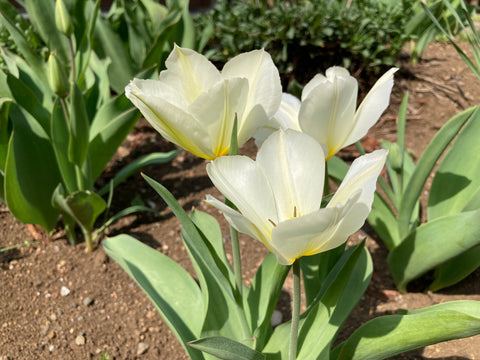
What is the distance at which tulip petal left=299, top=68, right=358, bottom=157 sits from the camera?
3.03 ft

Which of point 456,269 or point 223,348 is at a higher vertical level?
point 223,348

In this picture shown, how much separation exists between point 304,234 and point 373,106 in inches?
13.0

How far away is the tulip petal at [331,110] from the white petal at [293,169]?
0.35 ft

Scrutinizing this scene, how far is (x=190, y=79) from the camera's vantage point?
94 centimetres

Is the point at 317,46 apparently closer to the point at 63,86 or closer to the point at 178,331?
the point at 63,86

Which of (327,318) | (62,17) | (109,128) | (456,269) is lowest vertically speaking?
(456,269)

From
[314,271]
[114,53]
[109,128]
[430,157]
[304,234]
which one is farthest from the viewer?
[114,53]

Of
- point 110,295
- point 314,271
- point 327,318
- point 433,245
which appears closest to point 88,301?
point 110,295

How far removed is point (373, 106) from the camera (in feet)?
3.14

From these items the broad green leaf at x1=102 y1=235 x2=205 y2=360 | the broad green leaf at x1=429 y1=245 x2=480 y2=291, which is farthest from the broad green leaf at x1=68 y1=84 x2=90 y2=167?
the broad green leaf at x1=429 y1=245 x2=480 y2=291

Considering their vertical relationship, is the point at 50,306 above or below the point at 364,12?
below

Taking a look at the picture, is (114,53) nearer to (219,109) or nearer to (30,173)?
(30,173)

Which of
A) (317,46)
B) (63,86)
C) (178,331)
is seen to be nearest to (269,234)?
(178,331)

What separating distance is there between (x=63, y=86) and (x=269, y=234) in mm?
1060
